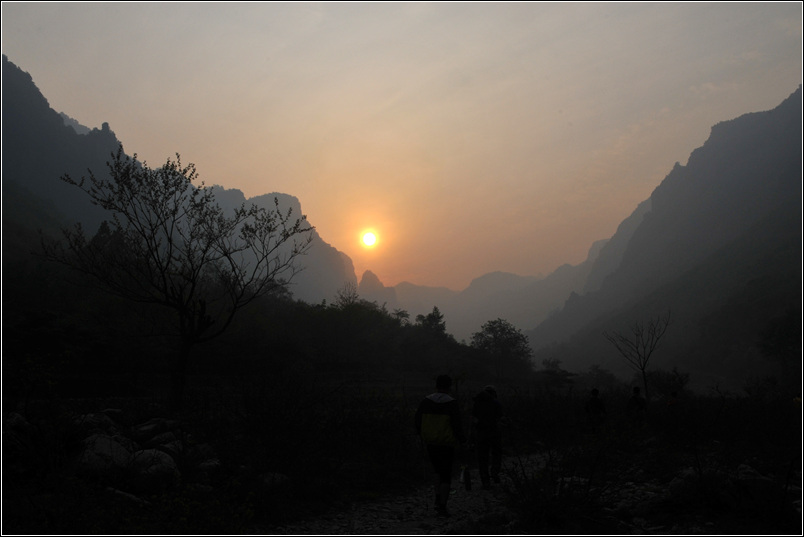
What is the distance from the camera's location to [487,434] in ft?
32.2

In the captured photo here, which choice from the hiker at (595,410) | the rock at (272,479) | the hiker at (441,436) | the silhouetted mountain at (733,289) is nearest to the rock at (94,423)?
the rock at (272,479)

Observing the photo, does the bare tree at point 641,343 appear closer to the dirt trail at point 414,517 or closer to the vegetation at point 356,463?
the vegetation at point 356,463

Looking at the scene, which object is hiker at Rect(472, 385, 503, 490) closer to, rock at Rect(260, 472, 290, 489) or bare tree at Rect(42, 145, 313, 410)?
rock at Rect(260, 472, 290, 489)

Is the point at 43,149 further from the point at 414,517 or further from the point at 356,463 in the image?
the point at 414,517

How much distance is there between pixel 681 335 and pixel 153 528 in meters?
137

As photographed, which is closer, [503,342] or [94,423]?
[94,423]

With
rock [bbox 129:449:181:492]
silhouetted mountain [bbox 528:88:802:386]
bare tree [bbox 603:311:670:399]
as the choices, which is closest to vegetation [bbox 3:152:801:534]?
rock [bbox 129:449:181:492]

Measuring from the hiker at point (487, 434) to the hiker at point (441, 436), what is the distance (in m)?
1.93

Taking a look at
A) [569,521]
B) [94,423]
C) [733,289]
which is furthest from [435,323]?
[733,289]

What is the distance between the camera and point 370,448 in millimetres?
11320

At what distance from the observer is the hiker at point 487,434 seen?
9609 mm

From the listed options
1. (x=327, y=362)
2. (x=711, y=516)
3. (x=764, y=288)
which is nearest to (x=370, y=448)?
(x=711, y=516)

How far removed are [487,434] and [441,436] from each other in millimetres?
2412

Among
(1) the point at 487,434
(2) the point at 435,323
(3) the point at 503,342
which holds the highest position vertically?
(2) the point at 435,323
